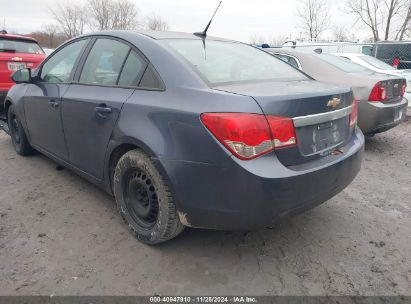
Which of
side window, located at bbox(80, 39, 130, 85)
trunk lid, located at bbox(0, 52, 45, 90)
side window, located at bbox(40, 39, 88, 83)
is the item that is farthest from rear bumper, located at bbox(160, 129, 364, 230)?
trunk lid, located at bbox(0, 52, 45, 90)

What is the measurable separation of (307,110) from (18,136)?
3.98 meters

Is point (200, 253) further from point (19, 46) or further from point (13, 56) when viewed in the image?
point (19, 46)

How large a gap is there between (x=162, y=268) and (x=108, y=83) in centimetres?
150

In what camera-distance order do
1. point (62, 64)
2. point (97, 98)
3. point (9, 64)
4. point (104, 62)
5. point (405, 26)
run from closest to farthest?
point (97, 98) → point (104, 62) → point (62, 64) → point (9, 64) → point (405, 26)

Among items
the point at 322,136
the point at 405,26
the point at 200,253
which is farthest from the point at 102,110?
the point at 405,26

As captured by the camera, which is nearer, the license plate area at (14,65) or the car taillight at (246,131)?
the car taillight at (246,131)

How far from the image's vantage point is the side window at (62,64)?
3281 millimetres

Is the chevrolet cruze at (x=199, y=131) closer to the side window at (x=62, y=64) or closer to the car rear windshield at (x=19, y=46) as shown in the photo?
the side window at (x=62, y=64)

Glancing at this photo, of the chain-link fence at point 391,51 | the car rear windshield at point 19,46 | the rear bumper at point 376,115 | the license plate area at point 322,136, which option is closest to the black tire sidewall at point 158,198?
the license plate area at point 322,136

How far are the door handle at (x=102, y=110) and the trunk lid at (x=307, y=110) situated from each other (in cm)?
93

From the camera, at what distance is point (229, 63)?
2.63 metres

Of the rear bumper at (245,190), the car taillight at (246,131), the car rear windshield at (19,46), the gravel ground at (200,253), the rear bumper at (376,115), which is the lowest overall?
the gravel ground at (200,253)

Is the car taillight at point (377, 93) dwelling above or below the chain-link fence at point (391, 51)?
below

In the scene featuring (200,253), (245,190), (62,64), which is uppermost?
(62,64)
